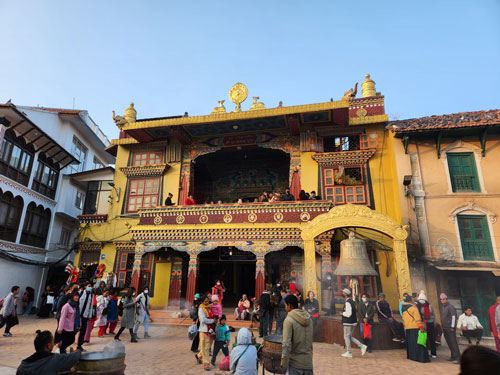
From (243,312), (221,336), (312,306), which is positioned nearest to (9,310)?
(221,336)

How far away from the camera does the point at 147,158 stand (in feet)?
64.2

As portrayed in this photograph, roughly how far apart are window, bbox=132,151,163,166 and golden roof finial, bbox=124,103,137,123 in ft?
8.51

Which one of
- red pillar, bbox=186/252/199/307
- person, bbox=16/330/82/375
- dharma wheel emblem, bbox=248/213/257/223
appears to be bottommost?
person, bbox=16/330/82/375

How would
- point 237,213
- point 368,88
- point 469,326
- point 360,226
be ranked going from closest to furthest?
point 469,326, point 360,226, point 237,213, point 368,88

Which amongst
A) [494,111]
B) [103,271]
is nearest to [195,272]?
[103,271]

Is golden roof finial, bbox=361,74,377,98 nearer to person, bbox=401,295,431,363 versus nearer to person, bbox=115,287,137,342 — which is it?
person, bbox=401,295,431,363

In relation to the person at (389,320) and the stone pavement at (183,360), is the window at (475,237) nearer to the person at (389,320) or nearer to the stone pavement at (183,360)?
the stone pavement at (183,360)

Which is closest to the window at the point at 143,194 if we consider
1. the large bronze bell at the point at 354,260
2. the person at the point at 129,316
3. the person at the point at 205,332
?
the person at the point at 129,316

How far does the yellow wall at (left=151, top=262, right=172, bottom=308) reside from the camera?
1695 centimetres

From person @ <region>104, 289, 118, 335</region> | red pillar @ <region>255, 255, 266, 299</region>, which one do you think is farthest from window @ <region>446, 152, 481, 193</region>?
person @ <region>104, 289, 118, 335</region>

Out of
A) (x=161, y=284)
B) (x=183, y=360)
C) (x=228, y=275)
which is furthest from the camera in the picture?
(x=228, y=275)

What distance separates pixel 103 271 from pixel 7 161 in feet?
25.8

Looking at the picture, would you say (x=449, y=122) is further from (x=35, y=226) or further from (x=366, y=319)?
(x=35, y=226)

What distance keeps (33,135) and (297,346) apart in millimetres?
20618
